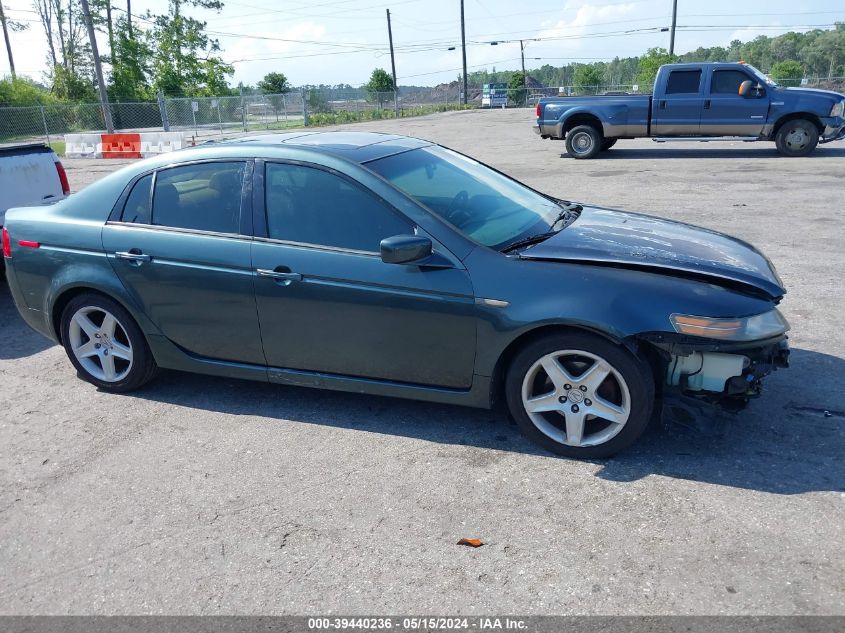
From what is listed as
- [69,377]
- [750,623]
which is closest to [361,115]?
[69,377]

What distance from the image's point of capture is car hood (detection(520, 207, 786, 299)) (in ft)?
12.2

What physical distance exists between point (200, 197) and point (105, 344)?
1269 millimetres

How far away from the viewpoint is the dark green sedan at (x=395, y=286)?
360 cm

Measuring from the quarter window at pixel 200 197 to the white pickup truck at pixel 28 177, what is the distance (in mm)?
3434

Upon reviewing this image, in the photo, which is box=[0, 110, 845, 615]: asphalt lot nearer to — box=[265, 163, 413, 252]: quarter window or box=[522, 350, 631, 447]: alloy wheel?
box=[522, 350, 631, 447]: alloy wheel

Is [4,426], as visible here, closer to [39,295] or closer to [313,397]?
[39,295]

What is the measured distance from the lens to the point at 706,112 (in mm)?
16016

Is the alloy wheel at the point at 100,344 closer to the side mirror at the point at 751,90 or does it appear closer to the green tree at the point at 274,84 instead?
the side mirror at the point at 751,90

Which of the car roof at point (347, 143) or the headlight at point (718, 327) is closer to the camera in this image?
the headlight at point (718, 327)

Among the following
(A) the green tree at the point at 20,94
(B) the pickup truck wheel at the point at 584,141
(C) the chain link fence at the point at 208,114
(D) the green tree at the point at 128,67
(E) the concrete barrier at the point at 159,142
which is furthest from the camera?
(D) the green tree at the point at 128,67

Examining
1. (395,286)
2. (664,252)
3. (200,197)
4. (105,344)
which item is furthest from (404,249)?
(105,344)

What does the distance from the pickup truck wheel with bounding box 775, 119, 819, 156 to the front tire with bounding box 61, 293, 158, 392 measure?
49.3 ft

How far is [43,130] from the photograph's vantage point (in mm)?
38312

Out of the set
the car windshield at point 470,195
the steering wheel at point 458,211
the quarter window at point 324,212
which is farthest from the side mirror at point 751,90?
the quarter window at point 324,212
